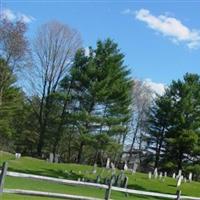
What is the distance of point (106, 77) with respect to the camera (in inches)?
2443

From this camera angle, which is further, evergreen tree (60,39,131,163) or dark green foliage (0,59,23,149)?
dark green foliage (0,59,23,149)

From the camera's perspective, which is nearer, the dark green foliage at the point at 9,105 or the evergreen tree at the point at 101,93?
the evergreen tree at the point at 101,93

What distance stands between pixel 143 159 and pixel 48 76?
20.5 m

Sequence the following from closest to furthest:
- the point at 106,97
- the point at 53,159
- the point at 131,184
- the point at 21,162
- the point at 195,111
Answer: the point at 131,184, the point at 21,162, the point at 53,159, the point at 106,97, the point at 195,111

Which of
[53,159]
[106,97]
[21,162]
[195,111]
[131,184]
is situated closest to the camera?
[131,184]

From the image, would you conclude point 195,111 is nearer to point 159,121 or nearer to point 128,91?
point 159,121

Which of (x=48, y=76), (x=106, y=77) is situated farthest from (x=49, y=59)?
(x=106, y=77)

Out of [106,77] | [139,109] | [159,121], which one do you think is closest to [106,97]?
[106,77]

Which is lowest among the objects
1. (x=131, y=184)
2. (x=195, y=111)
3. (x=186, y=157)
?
(x=131, y=184)

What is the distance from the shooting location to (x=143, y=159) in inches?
3046

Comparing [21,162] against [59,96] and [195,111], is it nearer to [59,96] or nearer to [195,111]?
[59,96]

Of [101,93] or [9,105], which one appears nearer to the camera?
[101,93]

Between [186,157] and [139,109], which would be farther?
[139,109]

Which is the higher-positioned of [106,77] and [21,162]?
[106,77]
